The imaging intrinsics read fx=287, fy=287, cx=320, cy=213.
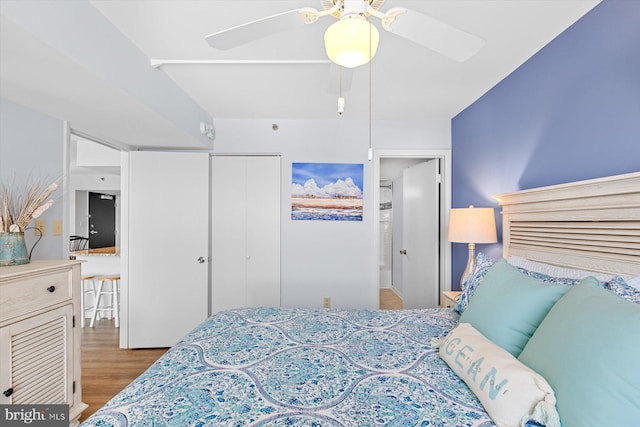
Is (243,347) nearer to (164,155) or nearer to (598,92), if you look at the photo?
(598,92)

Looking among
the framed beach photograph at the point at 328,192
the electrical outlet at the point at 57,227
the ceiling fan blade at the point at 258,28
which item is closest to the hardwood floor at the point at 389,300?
the framed beach photograph at the point at 328,192

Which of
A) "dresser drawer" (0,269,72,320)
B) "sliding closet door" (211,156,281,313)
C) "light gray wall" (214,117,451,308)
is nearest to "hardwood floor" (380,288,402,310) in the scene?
"light gray wall" (214,117,451,308)

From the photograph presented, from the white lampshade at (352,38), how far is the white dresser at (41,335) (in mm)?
1850

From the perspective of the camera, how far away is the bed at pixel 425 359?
82cm

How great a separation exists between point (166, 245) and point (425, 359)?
107 inches

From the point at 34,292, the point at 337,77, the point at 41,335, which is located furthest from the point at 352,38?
the point at 41,335

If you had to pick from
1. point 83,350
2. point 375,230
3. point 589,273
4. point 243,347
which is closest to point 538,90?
point 589,273

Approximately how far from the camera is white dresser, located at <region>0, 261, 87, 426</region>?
1435 mm

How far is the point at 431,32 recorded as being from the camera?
3.60ft

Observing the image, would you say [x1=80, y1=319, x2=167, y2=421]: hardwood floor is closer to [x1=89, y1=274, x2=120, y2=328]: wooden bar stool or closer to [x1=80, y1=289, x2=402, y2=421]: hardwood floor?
[x1=80, y1=289, x2=402, y2=421]: hardwood floor

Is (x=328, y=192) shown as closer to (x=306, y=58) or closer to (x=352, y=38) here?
(x=306, y=58)

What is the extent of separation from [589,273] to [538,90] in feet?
3.97

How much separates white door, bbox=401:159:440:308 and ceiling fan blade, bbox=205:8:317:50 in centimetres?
257

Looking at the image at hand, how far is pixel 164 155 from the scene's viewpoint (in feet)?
9.82
